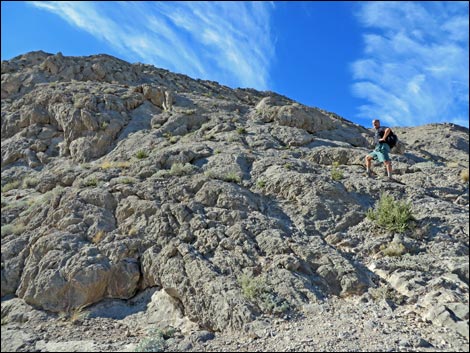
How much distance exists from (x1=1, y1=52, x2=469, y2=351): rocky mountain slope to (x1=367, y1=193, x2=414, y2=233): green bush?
0.14 m

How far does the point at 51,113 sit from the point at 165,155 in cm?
918

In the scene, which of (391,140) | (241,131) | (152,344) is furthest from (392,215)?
(241,131)

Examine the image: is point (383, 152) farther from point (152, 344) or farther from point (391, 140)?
point (152, 344)

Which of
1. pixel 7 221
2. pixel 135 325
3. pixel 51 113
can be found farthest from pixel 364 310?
pixel 51 113

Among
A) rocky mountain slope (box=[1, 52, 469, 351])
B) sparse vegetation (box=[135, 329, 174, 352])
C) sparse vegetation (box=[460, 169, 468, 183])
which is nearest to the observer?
sparse vegetation (box=[135, 329, 174, 352])

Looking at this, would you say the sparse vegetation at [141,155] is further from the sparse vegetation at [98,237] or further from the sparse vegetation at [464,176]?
the sparse vegetation at [464,176]

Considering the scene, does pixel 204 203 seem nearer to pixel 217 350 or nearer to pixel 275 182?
pixel 275 182

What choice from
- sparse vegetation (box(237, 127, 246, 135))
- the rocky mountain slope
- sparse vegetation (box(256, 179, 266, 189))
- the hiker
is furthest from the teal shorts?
sparse vegetation (box(237, 127, 246, 135))

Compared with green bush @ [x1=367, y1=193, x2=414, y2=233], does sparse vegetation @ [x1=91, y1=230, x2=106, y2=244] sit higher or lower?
lower

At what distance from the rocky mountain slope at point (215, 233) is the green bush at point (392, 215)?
0.14m

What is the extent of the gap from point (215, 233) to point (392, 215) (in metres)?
4.76

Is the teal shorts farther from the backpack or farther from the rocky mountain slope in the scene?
the rocky mountain slope

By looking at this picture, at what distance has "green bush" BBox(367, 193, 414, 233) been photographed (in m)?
10.8

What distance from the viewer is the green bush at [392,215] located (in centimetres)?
1079
